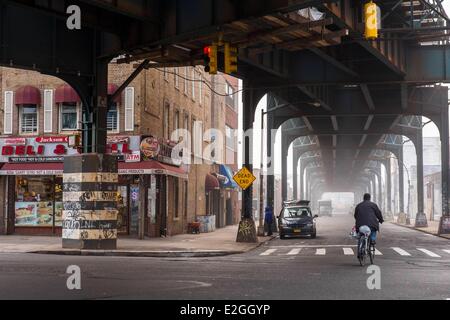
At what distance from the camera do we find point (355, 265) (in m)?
18.1

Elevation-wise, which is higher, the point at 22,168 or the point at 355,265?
the point at 22,168

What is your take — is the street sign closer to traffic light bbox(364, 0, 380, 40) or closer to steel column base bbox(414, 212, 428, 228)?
traffic light bbox(364, 0, 380, 40)

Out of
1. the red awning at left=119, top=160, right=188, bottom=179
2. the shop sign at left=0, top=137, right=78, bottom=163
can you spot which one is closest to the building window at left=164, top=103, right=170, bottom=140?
the red awning at left=119, top=160, right=188, bottom=179

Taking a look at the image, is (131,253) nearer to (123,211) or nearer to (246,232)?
(246,232)

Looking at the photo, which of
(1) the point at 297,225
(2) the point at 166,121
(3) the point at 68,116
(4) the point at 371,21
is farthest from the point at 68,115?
(4) the point at 371,21

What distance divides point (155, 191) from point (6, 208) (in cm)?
743

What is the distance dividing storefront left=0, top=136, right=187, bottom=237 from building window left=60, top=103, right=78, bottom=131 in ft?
3.01

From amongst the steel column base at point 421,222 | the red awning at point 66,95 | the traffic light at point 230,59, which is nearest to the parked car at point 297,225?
the red awning at point 66,95

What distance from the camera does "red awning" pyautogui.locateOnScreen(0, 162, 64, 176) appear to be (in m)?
32.0

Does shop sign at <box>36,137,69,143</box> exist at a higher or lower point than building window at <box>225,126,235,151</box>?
lower

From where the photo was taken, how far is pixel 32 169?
32.2m

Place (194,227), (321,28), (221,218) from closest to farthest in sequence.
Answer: (321,28) → (194,227) → (221,218)
